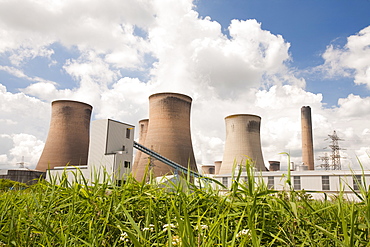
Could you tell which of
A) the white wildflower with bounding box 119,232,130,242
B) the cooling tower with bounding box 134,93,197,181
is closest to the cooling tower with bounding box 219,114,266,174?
the cooling tower with bounding box 134,93,197,181

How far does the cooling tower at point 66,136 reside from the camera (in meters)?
24.6

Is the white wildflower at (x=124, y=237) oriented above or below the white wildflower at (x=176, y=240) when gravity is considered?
below

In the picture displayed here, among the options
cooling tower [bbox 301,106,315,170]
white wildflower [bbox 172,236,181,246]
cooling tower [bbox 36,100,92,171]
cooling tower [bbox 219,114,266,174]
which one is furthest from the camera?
cooling tower [bbox 301,106,315,170]

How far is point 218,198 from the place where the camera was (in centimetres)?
198

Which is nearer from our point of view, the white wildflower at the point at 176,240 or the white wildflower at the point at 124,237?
the white wildflower at the point at 176,240

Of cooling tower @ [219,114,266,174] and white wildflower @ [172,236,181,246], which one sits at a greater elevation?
cooling tower @ [219,114,266,174]

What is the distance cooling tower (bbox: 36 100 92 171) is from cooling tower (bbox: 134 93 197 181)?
18.8 feet

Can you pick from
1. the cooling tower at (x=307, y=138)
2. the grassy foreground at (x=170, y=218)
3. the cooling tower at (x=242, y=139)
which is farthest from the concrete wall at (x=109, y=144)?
the grassy foreground at (x=170, y=218)

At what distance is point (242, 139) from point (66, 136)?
13.7 m

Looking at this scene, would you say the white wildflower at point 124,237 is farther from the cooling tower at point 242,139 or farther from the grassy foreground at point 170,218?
the cooling tower at point 242,139

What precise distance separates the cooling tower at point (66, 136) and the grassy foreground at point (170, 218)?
2324 cm

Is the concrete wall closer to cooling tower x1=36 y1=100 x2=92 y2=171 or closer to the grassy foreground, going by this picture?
cooling tower x1=36 y1=100 x2=92 y2=171

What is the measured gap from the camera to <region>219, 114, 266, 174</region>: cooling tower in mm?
23516

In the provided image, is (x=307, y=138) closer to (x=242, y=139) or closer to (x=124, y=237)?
(x=242, y=139)
